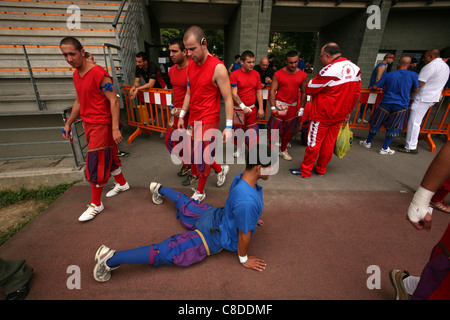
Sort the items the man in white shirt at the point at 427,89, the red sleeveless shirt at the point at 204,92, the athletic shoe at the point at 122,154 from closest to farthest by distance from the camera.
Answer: the red sleeveless shirt at the point at 204,92, the man in white shirt at the point at 427,89, the athletic shoe at the point at 122,154

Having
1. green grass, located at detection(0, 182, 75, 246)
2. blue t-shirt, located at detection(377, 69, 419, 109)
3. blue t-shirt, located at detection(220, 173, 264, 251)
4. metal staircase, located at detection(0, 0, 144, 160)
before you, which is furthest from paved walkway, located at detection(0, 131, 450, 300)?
metal staircase, located at detection(0, 0, 144, 160)

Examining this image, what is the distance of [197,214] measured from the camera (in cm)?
257

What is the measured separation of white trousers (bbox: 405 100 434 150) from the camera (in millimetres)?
4871

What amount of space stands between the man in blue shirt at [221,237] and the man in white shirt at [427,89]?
15.9ft

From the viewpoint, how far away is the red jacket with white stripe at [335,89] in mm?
3248

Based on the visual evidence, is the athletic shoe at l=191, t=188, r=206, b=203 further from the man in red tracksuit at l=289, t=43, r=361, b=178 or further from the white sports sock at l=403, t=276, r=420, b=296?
the white sports sock at l=403, t=276, r=420, b=296

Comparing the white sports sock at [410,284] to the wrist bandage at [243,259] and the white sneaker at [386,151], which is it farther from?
the white sneaker at [386,151]

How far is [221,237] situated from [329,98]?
103 inches

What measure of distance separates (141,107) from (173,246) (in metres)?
4.40

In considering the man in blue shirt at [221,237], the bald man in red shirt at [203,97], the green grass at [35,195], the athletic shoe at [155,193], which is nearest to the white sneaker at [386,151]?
the bald man in red shirt at [203,97]

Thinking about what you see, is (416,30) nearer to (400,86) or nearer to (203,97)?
(400,86)

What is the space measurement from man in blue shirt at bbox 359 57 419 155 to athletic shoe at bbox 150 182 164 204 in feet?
16.0
